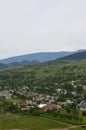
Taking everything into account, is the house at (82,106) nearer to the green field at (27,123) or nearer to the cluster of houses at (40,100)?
the cluster of houses at (40,100)

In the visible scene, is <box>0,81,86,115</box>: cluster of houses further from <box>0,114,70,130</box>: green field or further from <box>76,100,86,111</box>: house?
<box>0,114,70,130</box>: green field

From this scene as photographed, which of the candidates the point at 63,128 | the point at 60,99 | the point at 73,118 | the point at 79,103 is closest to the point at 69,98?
the point at 60,99

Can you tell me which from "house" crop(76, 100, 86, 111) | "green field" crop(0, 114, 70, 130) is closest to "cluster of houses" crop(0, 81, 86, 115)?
"house" crop(76, 100, 86, 111)

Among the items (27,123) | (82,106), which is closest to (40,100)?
(82,106)

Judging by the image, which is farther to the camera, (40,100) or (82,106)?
(40,100)

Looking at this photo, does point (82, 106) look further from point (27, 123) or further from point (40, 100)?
point (27, 123)

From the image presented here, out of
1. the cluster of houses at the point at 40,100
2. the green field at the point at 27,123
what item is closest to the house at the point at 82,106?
the cluster of houses at the point at 40,100

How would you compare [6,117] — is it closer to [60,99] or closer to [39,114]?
[39,114]

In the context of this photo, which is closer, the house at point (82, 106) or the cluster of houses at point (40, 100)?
the house at point (82, 106)

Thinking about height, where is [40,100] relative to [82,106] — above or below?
above

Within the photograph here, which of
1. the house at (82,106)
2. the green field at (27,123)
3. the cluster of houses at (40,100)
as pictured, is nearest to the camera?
the green field at (27,123)
